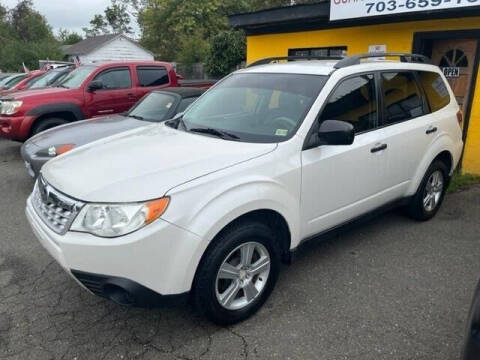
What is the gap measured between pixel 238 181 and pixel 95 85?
20.2ft

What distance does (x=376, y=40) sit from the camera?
22.8 ft

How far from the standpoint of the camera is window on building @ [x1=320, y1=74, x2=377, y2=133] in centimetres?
322

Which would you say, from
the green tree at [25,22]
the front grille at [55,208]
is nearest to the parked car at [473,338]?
the front grille at [55,208]

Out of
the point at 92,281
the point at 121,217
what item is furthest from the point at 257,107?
the point at 92,281

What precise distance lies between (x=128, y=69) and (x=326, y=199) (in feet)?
21.4

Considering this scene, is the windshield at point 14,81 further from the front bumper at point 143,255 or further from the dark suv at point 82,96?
the front bumper at point 143,255

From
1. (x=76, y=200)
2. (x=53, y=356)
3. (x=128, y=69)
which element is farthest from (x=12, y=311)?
(x=128, y=69)

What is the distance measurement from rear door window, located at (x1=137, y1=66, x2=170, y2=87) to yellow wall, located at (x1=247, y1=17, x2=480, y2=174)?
2058mm

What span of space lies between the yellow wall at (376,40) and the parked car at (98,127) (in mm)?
2647

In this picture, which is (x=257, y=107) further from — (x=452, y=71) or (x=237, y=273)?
(x=452, y=71)

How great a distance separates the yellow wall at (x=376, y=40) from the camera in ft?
19.8

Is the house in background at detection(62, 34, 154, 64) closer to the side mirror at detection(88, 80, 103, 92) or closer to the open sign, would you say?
the side mirror at detection(88, 80, 103, 92)

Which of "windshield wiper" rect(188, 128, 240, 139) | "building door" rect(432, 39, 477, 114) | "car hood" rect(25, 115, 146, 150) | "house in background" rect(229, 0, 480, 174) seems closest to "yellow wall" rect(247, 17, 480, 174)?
"house in background" rect(229, 0, 480, 174)

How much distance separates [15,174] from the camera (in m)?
6.75
